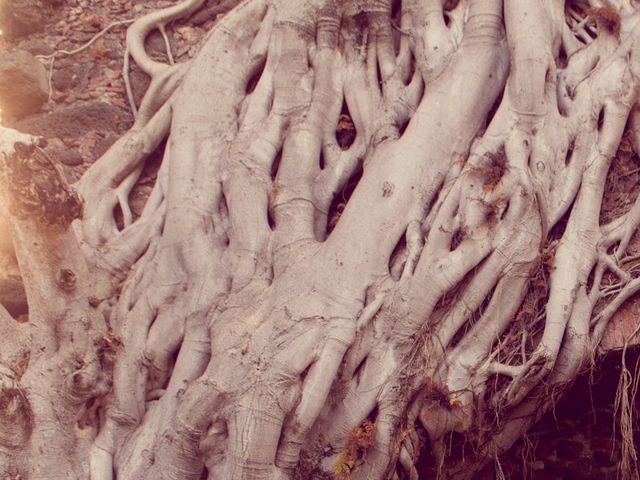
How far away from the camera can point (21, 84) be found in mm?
4277

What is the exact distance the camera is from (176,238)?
3.51 metres

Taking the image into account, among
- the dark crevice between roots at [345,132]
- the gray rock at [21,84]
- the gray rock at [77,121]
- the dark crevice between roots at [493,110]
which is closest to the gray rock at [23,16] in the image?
the gray rock at [21,84]

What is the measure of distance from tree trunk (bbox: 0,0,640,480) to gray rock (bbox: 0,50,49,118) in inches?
34.4

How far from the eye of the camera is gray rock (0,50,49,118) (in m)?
4.27

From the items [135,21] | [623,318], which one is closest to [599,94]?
[623,318]

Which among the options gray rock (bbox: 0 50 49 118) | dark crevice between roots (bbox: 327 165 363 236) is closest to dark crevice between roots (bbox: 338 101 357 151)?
dark crevice between roots (bbox: 327 165 363 236)

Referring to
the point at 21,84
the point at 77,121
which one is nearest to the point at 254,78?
the point at 77,121

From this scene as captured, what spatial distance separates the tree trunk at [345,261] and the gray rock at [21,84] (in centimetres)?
87

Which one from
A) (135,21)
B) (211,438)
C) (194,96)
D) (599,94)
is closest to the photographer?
(211,438)

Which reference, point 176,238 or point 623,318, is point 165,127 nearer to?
point 176,238

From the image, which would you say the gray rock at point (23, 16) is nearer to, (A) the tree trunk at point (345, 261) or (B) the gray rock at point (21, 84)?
(B) the gray rock at point (21, 84)

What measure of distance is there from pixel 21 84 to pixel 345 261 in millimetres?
2138

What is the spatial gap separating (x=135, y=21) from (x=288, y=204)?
1.70 meters

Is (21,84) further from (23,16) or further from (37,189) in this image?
(37,189)
